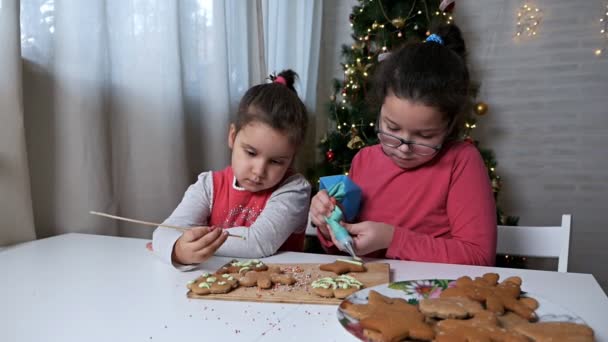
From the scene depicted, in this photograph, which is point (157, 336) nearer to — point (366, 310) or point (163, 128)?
point (366, 310)

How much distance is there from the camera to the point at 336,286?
28.3 inches

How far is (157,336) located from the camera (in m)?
0.57

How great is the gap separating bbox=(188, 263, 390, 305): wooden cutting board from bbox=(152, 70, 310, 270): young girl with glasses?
17cm

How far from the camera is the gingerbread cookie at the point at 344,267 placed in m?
0.83

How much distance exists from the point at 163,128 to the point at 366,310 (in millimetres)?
1130

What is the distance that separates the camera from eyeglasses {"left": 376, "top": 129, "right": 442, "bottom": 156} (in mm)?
1071

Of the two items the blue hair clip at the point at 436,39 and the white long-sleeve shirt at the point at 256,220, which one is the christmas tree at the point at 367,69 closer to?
the blue hair clip at the point at 436,39

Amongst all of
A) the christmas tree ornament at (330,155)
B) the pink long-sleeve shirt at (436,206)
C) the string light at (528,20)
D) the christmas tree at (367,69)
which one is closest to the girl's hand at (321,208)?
the pink long-sleeve shirt at (436,206)

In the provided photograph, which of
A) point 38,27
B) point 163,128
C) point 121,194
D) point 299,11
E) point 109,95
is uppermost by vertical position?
point 299,11

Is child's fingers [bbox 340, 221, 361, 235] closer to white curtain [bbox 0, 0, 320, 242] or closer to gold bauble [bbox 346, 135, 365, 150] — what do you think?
white curtain [bbox 0, 0, 320, 242]

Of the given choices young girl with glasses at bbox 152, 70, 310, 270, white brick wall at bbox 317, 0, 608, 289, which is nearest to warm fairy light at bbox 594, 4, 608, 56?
white brick wall at bbox 317, 0, 608, 289

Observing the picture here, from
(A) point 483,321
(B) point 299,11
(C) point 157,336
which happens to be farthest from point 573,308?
(B) point 299,11

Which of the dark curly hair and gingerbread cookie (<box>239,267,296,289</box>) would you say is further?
the dark curly hair

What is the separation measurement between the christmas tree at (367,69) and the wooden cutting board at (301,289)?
4.91 feet
